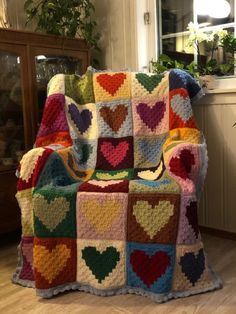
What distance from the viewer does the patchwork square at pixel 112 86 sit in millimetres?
1939

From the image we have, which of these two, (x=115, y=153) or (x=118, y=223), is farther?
(x=115, y=153)

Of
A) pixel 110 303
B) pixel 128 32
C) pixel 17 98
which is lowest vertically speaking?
pixel 110 303

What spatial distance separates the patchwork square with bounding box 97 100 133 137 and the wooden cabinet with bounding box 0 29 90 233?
0.47 meters

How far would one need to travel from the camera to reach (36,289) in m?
1.52

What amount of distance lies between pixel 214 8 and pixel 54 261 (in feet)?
5.63

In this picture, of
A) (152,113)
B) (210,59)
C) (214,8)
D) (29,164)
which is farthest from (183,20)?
(29,164)

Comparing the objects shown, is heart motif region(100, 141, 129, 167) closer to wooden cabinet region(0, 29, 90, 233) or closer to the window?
wooden cabinet region(0, 29, 90, 233)

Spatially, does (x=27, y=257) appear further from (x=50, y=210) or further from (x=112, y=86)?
(x=112, y=86)

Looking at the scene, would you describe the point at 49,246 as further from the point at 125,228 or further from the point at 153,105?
the point at 153,105

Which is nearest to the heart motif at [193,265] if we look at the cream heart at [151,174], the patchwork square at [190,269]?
the patchwork square at [190,269]

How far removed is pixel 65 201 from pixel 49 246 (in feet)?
0.66

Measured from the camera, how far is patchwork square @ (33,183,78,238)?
1.53 meters

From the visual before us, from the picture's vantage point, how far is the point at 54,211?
1539 mm

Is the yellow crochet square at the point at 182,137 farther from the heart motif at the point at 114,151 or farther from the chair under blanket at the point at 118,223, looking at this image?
the heart motif at the point at 114,151
